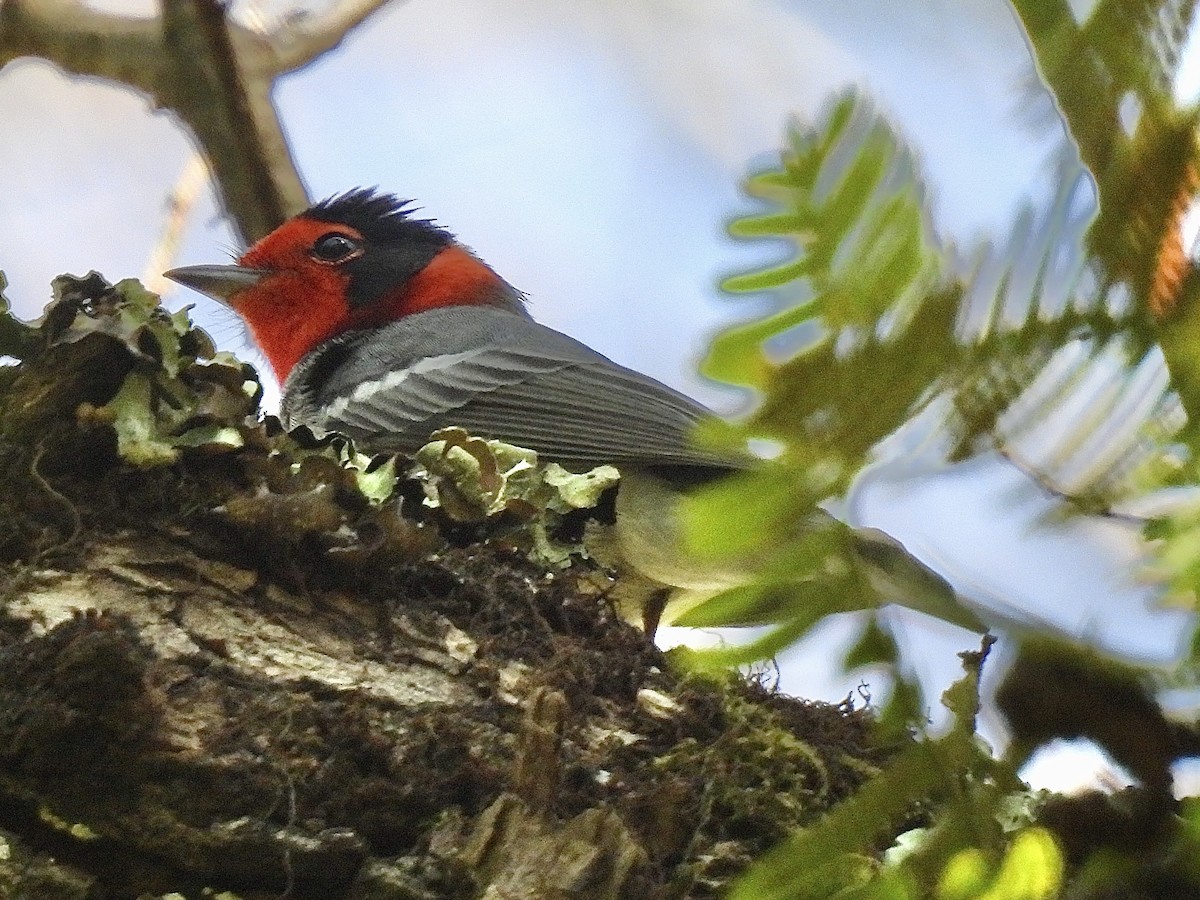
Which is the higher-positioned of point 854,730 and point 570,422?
point 570,422

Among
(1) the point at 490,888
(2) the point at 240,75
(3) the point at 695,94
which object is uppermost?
(2) the point at 240,75

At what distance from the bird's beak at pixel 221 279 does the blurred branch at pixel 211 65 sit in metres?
0.30

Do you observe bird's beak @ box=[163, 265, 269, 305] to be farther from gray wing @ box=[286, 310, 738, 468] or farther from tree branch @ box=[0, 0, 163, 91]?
tree branch @ box=[0, 0, 163, 91]

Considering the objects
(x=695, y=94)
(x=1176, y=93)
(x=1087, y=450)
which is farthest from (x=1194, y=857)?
(x=695, y=94)

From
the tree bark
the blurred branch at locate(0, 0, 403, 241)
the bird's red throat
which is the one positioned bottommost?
the tree bark

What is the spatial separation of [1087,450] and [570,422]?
171cm

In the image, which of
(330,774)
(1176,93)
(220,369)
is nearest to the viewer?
(1176,93)

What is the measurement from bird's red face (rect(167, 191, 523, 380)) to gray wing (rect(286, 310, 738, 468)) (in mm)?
216

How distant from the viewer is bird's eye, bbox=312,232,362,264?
276 cm

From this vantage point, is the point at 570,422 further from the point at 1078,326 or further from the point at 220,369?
the point at 1078,326

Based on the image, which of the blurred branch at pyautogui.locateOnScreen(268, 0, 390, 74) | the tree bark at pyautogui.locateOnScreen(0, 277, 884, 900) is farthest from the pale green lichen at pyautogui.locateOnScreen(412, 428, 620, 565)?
the blurred branch at pyautogui.locateOnScreen(268, 0, 390, 74)

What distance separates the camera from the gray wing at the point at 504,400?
2168 mm

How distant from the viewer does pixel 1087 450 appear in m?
0.52

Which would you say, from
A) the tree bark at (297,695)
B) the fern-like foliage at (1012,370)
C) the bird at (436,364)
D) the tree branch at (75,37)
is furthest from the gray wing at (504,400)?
the fern-like foliage at (1012,370)
